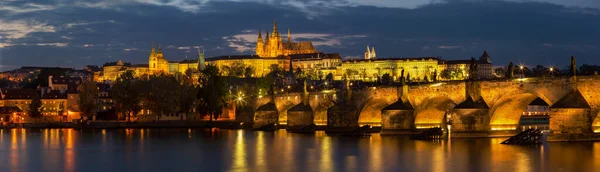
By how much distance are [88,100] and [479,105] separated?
6218 cm

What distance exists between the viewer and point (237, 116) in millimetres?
89250

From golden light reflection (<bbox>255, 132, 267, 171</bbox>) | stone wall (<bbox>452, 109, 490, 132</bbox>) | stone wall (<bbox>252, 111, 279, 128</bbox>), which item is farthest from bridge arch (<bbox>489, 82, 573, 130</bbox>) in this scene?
stone wall (<bbox>252, 111, 279, 128</bbox>)

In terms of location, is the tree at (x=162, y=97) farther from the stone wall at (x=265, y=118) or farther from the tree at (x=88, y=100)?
the stone wall at (x=265, y=118)

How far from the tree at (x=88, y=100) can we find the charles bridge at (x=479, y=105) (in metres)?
37.6

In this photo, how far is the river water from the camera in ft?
117

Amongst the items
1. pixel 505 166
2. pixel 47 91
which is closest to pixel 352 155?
pixel 505 166

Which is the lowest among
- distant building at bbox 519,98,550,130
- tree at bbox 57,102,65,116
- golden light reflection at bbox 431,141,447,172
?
golden light reflection at bbox 431,141,447,172

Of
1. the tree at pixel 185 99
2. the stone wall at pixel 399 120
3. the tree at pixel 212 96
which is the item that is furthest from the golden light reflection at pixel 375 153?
the tree at pixel 185 99

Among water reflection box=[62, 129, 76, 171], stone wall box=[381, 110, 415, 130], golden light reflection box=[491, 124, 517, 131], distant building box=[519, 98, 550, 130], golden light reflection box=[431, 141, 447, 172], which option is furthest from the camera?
distant building box=[519, 98, 550, 130]

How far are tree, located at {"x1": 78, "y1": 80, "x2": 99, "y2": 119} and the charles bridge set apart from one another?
37.6 meters

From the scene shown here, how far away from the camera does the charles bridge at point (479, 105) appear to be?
40.6 meters

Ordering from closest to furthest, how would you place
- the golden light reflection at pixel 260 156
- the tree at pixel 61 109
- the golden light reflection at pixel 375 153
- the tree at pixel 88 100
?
the golden light reflection at pixel 375 153
the golden light reflection at pixel 260 156
the tree at pixel 88 100
the tree at pixel 61 109

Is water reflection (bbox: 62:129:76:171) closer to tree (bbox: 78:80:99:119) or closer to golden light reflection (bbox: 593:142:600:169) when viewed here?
golden light reflection (bbox: 593:142:600:169)

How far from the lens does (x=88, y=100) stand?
99.6 meters
